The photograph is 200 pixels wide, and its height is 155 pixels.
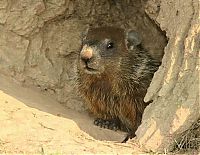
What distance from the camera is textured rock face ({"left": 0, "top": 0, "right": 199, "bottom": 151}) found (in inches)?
181

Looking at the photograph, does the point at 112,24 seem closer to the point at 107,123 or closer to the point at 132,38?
the point at 132,38

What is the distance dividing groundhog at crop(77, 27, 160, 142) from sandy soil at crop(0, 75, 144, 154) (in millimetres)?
280

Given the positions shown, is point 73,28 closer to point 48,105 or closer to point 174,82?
point 48,105

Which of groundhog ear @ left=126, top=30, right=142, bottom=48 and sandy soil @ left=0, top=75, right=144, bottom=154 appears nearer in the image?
sandy soil @ left=0, top=75, right=144, bottom=154

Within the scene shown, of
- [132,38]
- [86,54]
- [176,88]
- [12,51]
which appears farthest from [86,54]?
[176,88]

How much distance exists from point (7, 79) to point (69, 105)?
96 centimetres

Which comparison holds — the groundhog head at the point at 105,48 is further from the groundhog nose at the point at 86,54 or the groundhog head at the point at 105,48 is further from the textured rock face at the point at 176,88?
the textured rock face at the point at 176,88

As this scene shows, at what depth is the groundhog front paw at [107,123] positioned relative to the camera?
6195 millimetres

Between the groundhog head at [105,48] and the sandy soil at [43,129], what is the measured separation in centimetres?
67

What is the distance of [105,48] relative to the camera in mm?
6207

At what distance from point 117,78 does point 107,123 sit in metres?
0.58

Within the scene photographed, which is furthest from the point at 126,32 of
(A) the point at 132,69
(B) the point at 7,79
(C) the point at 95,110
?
(B) the point at 7,79

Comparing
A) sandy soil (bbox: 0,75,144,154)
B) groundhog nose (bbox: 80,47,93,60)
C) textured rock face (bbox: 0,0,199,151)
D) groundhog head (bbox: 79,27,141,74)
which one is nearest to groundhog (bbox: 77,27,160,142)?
groundhog head (bbox: 79,27,141,74)

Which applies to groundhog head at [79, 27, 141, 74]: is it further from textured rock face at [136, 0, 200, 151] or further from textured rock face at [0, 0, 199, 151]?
textured rock face at [136, 0, 200, 151]
